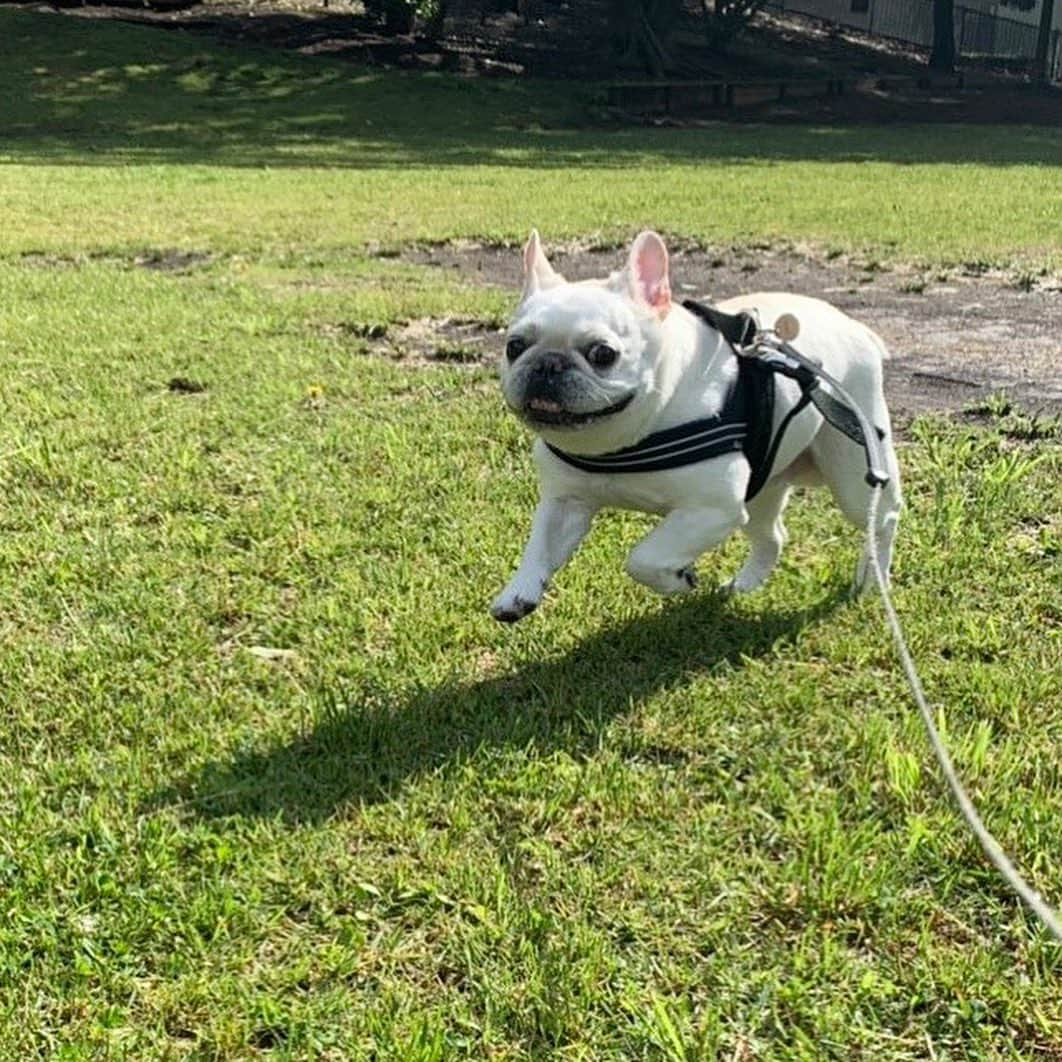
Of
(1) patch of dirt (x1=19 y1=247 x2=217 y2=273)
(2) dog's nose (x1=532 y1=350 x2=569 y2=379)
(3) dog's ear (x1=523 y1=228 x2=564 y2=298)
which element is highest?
(3) dog's ear (x1=523 y1=228 x2=564 y2=298)

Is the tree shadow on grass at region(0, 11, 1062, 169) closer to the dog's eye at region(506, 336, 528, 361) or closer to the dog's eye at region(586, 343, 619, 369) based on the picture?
the dog's eye at region(506, 336, 528, 361)

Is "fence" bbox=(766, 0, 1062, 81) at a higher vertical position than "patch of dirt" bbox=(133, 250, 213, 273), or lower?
higher

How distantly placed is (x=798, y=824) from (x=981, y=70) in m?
43.8

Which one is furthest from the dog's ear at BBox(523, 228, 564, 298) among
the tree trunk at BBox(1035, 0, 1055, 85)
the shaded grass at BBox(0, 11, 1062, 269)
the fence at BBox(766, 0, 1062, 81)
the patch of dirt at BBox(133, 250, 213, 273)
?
the fence at BBox(766, 0, 1062, 81)

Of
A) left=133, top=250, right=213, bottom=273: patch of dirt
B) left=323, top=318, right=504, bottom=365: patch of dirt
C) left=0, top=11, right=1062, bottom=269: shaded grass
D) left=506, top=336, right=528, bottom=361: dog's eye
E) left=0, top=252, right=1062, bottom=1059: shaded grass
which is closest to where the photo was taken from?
left=0, top=252, right=1062, bottom=1059: shaded grass

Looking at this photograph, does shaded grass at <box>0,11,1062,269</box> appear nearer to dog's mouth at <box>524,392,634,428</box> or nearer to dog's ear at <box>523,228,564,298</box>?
dog's ear at <box>523,228,564,298</box>

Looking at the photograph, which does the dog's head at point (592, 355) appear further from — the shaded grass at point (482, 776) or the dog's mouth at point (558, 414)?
the shaded grass at point (482, 776)

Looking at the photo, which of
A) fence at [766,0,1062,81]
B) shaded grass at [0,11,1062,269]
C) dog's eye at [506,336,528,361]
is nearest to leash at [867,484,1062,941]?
dog's eye at [506,336,528,361]

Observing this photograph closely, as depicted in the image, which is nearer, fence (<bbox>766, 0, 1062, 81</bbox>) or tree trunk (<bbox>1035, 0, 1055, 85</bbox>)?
tree trunk (<bbox>1035, 0, 1055, 85</bbox>)

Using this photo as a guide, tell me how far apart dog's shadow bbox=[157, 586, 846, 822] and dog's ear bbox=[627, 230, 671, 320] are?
1012 millimetres

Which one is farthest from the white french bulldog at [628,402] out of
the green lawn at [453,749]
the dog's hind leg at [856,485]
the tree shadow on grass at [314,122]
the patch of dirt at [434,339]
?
the tree shadow on grass at [314,122]

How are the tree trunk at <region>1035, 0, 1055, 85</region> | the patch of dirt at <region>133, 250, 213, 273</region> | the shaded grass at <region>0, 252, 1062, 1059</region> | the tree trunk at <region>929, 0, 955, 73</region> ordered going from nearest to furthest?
the shaded grass at <region>0, 252, 1062, 1059</region>
the patch of dirt at <region>133, 250, 213, 273</region>
the tree trunk at <region>929, 0, 955, 73</region>
the tree trunk at <region>1035, 0, 1055, 85</region>

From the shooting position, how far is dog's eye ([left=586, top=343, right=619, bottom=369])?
3133 millimetres

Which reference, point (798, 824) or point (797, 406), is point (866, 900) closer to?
point (798, 824)
